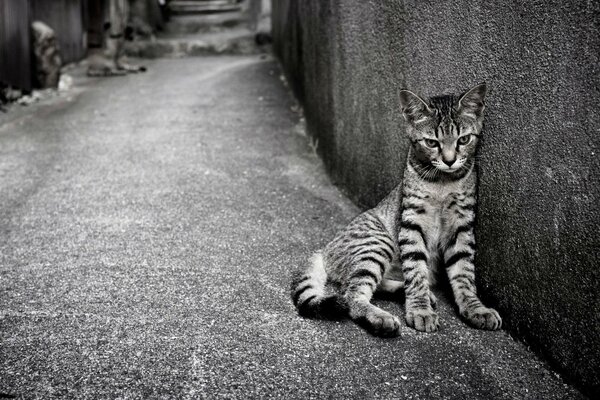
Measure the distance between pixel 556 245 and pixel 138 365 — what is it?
6.78 feet

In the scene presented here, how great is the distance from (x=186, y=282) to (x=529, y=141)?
229 centimetres

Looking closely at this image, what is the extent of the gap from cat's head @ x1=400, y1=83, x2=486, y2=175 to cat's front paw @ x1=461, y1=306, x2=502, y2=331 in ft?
2.62

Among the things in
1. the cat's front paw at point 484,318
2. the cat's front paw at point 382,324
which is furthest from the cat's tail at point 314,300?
the cat's front paw at point 484,318

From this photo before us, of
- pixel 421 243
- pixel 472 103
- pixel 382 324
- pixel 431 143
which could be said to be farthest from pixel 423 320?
pixel 472 103

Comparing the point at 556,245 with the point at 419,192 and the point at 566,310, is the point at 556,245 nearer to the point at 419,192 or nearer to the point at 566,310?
the point at 566,310

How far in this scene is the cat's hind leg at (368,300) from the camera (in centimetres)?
315

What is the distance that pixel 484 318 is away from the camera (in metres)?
3.21

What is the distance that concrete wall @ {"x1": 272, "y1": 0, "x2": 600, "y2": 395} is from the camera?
251cm

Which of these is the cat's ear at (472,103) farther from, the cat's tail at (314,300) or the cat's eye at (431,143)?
the cat's tail at (314,300)

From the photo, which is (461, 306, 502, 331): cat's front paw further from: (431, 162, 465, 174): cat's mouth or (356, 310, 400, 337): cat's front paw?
(431, 162, 465, 174): cat's mouth

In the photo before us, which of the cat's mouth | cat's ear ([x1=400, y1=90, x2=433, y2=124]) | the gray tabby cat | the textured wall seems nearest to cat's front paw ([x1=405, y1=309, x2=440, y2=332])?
the gray tabby cat

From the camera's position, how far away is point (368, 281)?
348cm

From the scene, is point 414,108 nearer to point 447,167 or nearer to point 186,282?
point 447,167

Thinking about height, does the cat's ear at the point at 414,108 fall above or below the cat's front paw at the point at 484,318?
above
